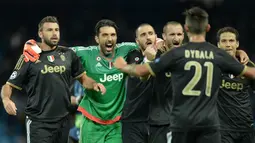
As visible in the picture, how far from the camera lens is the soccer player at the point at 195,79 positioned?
6582 millimetres

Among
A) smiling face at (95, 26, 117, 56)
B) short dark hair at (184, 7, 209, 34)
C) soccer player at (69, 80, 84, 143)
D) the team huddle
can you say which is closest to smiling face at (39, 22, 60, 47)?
the team huddle

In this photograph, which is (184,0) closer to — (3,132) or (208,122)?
(3,132)

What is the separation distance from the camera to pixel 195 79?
6.57 metres

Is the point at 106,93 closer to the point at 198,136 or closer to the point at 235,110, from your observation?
the point at 235,110

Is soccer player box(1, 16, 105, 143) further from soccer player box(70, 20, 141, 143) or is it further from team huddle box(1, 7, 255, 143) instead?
soccer player box(70, 20, 141, 143)

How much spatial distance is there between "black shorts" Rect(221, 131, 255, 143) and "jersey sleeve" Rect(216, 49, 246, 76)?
1.87 meters

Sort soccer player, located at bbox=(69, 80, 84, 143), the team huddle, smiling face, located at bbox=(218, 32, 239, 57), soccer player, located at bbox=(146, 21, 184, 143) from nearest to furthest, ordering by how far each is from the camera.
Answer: soccer player, located at bbox=(146, 21, 184, 143) → the team huddle → smiling face, located at bbox=(218, 32, 239, 57) → soccer player, located at bbox=(69, 80, 84, 143)

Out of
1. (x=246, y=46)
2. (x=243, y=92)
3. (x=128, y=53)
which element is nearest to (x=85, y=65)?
(x=128, y=53)

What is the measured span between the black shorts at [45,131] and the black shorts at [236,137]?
6.94ft

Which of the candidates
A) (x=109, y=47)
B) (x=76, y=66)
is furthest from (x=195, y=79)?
(x=76, y=66)

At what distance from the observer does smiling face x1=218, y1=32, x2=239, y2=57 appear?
337 inches

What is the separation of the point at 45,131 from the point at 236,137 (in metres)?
2.50

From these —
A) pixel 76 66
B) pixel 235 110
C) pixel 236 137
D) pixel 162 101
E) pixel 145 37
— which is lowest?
pixel 236 137

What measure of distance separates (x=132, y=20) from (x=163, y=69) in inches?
391
